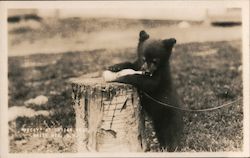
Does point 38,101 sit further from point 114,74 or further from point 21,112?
point 114,74

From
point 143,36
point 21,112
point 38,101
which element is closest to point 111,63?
point 143,36

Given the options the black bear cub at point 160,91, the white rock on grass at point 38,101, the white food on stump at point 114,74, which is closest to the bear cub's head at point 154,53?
the black bear cub at point 160,91

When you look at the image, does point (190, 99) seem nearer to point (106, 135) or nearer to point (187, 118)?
point (187, 118)

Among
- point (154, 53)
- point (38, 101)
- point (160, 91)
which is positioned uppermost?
point (154, 53)

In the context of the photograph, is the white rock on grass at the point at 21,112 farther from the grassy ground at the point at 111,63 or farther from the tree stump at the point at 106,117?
the tree stump at the point at 106,117

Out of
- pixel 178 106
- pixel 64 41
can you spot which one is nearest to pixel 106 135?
pixel 178 106

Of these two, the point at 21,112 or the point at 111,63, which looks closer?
the point at 21,112

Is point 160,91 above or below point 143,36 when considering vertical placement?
below
